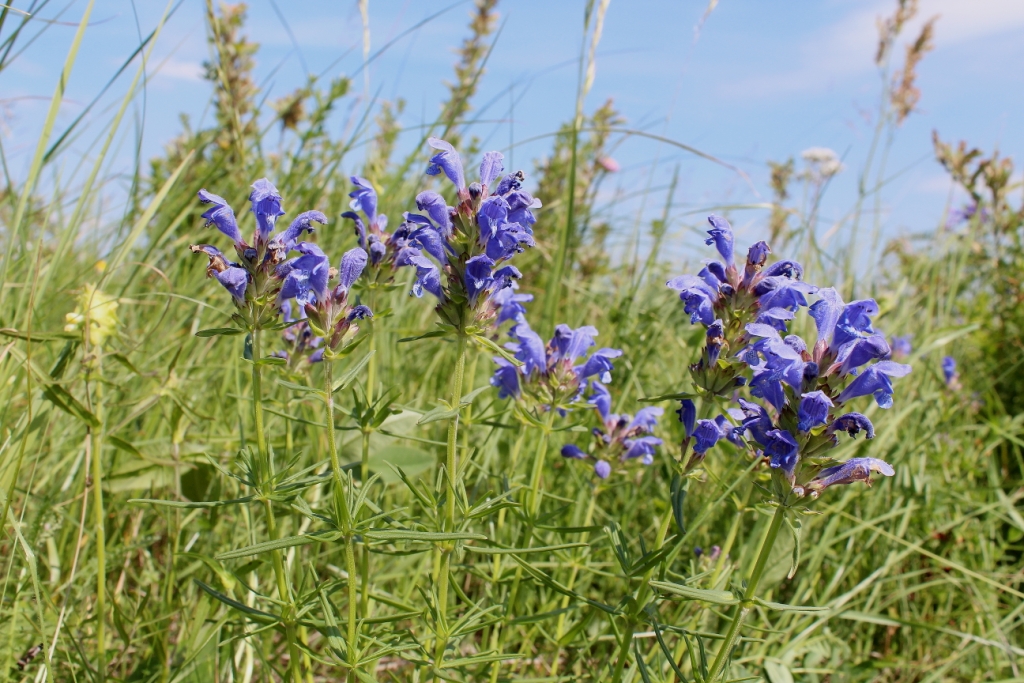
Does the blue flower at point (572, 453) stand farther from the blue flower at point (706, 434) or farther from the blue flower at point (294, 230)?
the blue flower at point (294, 230)

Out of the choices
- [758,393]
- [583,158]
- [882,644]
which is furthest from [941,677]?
[583,158]

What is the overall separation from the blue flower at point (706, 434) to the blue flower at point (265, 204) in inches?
50.2

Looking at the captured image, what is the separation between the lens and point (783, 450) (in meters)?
1.74

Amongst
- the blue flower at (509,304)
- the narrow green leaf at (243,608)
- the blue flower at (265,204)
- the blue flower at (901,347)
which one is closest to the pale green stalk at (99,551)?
the narrow green leaf at (243,608)

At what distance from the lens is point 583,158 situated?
6.31m

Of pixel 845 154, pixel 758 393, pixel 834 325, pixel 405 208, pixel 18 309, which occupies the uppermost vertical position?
pixel 845 154

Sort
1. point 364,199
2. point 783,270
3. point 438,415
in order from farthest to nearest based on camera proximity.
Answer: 1. point 364,199
2. point 783,270
3. point 438,415

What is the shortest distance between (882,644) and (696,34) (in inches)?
125

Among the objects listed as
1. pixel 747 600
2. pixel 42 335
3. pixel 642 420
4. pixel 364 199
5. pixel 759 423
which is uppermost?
pixel 364 199

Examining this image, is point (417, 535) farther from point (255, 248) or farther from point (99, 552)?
point (99, 552)

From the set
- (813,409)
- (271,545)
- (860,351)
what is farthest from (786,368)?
(271,545)

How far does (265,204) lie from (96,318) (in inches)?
31.6

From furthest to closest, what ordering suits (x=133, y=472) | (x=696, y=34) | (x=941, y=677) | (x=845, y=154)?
(x=845, y=154)
(x=696, y=34)
(x=941, y=677)
(x=133, y=472)

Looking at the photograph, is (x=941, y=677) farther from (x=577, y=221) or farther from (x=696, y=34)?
(x=577, y=221)
